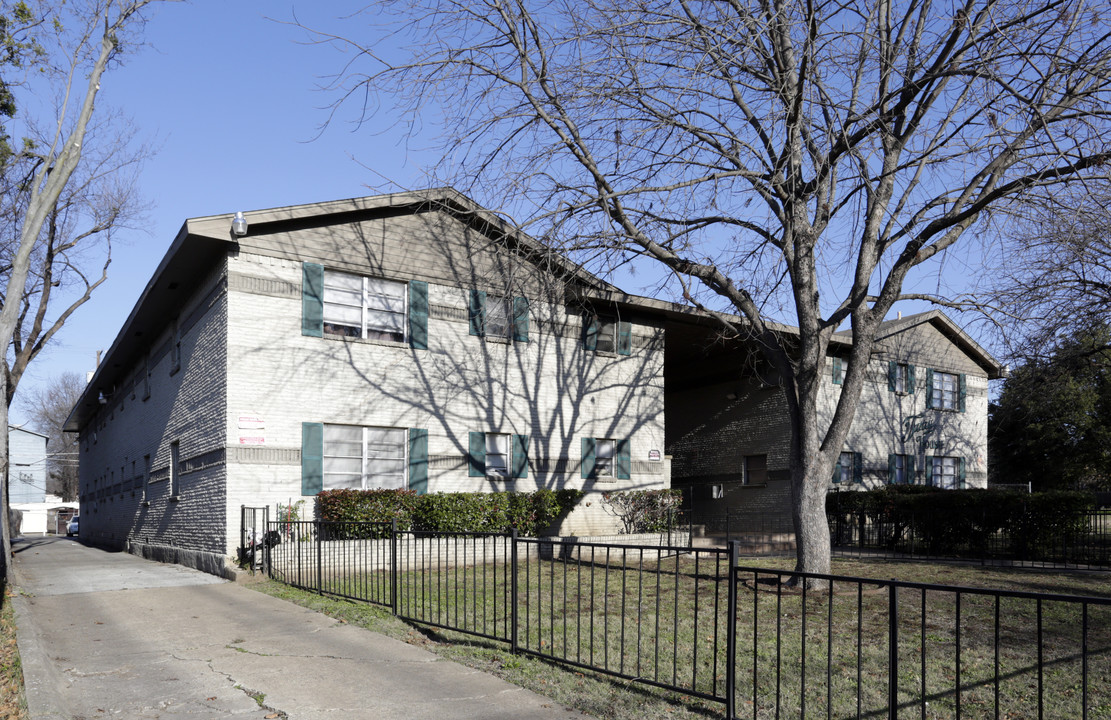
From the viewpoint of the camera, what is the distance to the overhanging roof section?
14945 mm

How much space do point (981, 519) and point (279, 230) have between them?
51.6ft

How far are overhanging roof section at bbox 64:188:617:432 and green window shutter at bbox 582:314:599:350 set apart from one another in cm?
219

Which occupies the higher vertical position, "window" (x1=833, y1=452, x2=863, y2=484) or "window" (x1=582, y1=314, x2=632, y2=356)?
"window" (x1=582, y1=314, x2=632, y2=356)

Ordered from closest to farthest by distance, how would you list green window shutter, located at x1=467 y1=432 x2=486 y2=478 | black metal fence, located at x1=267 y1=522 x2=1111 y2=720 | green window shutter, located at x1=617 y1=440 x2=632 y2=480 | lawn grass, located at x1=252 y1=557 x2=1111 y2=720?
black metal fence, located at x1=267 y1=522 x2=1111 y2=720
lawn grass, located at x1=252 y1=557 x2=1111 y2=720
green window shutter, located at x1=467 y1=432 x2=486 y2=478
green window shutter, located at x1=617 y1=440 x2=632 y2=480

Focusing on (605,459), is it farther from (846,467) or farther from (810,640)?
(810,640)

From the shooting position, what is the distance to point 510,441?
65.2ft

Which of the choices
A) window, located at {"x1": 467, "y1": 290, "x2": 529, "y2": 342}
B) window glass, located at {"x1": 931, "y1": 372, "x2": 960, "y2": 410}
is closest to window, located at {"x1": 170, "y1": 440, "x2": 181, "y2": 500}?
window, located at {"x1": 467, "y1": 290, "x2": 529, "y2": 342}

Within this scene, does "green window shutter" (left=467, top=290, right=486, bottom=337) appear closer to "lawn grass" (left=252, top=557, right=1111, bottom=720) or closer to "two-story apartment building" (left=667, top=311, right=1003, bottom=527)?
"two-story apartment building" (left=667, top=311, right=1003, bottom=527)

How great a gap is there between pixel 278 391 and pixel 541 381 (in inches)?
246

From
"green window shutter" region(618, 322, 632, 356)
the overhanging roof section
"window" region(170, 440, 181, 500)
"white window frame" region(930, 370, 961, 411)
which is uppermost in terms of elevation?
the overhanging roof section

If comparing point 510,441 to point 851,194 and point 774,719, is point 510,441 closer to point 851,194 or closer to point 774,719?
point 851,194

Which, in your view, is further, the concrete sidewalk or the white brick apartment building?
the white brick apartment building

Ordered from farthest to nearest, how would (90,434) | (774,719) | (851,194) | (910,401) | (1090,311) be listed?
(90,434)
(910,401)
(1090,311)
(851,194)
(774,719)

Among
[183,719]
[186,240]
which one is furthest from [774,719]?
[186,240]
